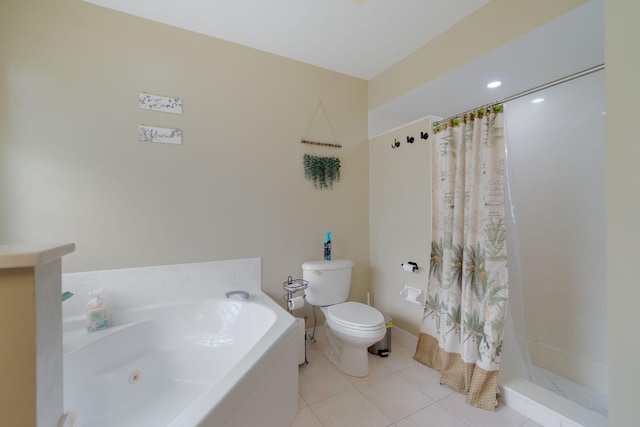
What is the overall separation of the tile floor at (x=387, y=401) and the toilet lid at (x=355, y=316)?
40 centimetres

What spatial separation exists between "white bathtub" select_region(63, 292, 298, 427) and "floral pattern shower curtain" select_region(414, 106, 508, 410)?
3.51 feet

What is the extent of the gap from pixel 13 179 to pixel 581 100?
12.0 ft

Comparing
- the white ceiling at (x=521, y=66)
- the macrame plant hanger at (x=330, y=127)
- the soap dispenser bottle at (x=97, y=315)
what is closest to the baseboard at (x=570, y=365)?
the white ceiling at (x=521, y=66)

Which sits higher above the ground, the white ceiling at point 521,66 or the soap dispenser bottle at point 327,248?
the white ceiling at point 521,66

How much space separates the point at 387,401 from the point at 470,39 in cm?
Answer: 241

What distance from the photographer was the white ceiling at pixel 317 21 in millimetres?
1654

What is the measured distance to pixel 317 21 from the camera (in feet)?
5.91

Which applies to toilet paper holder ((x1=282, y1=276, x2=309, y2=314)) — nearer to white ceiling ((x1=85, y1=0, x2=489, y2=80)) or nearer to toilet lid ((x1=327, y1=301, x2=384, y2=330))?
toilet lid ((x1=327, y1=301, x2=384, y2=330))

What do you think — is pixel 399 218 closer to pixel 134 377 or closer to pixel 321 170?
pixel 321 170

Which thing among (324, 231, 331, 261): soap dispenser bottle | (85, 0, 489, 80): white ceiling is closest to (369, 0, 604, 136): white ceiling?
(85, 0, 489, 80): white ceiling

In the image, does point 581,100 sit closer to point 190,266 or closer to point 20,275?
point 20,275

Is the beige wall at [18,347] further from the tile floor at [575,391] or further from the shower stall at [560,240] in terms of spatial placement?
the tile floor at [575,391]

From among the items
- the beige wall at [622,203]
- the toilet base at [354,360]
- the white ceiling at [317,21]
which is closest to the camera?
the beige wall at [622,203]

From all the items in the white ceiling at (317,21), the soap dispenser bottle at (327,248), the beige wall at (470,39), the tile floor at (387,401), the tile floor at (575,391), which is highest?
the white ceiling at (317,21)
